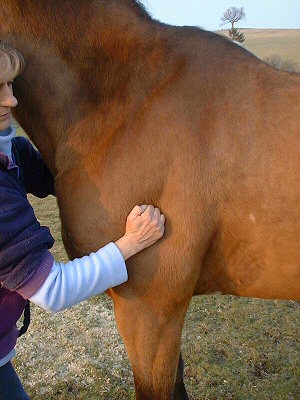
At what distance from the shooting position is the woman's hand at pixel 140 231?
4.07 feet

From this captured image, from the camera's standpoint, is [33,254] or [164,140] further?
[164,140]

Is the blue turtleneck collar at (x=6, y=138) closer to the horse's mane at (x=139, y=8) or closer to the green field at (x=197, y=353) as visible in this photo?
the horse's mane at (x=139, y=8)

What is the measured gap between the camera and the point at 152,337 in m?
1.39

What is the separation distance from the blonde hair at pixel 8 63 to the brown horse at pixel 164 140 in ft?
0.44

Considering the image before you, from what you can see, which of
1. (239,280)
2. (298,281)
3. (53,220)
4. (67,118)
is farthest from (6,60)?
(53,220)

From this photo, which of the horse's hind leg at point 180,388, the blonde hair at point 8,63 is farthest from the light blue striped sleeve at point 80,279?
the horse's hind leg at point 180,388

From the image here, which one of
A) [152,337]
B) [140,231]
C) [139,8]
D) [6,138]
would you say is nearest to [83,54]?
[139,8]

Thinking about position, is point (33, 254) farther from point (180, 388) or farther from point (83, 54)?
point (180, 388)

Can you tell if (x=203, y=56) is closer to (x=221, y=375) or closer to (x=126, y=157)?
(x=126, y=157)

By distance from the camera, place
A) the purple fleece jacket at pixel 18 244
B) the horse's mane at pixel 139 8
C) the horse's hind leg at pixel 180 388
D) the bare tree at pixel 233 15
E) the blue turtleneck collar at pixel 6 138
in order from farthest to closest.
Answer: the bare tree at pixel 233 15 < the horse's hind leg at pixel 180 388 < the horse's mane at pixel 139 8 < the blue turtleneck collar at pixel 6 138 < the purple fleece jacket at pixel 18 244

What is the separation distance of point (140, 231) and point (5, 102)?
534 millimetres

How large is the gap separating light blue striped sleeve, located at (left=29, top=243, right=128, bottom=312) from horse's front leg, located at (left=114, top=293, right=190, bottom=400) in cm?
17

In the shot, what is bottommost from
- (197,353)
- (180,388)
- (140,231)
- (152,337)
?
(197,353)

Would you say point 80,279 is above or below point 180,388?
above
